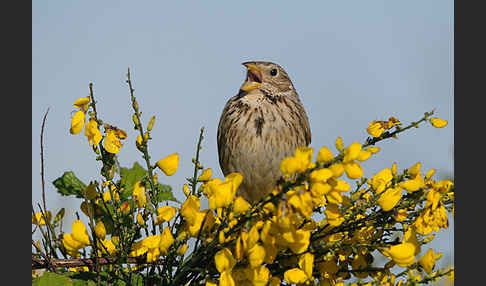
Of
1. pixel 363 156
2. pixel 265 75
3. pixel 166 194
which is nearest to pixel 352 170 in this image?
pixel 363 156

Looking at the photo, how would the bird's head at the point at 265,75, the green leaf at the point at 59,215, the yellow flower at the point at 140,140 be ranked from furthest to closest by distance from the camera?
1. the bird's head at the point at 265,75
2. the green leaf at the point at 59,215
3. the yellow flower at the point at 140,140

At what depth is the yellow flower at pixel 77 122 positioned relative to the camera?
1438mm

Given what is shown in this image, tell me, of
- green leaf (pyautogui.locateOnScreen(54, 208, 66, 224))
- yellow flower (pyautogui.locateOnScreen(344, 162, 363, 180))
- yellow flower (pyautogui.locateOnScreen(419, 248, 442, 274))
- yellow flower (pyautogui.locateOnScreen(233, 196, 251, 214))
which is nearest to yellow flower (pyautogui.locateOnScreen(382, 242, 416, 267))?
yellow flower (pyautogui.locateOnScreen(419, 248, 442, 274))

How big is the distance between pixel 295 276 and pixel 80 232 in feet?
1.88

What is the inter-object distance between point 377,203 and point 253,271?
38 centimetres

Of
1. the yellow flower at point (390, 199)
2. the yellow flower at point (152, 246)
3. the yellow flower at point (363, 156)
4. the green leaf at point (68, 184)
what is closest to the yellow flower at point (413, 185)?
the yellow flower at point (390, 199)

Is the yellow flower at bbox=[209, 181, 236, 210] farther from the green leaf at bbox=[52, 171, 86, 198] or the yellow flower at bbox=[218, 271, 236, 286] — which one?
the green leaf at bbox=[52, 171, 86, 198]

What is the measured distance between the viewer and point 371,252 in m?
1.53

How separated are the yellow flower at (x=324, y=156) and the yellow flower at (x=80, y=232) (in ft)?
2.26

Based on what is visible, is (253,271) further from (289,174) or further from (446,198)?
(446,198)

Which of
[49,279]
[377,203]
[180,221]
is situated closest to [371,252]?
[377,203]

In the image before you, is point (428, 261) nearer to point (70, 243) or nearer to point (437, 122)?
point (437, 122)

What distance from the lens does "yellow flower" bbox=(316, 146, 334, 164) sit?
1098 millimetres

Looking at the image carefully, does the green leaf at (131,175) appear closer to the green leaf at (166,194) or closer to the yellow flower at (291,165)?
the green leaf at (166,194)
